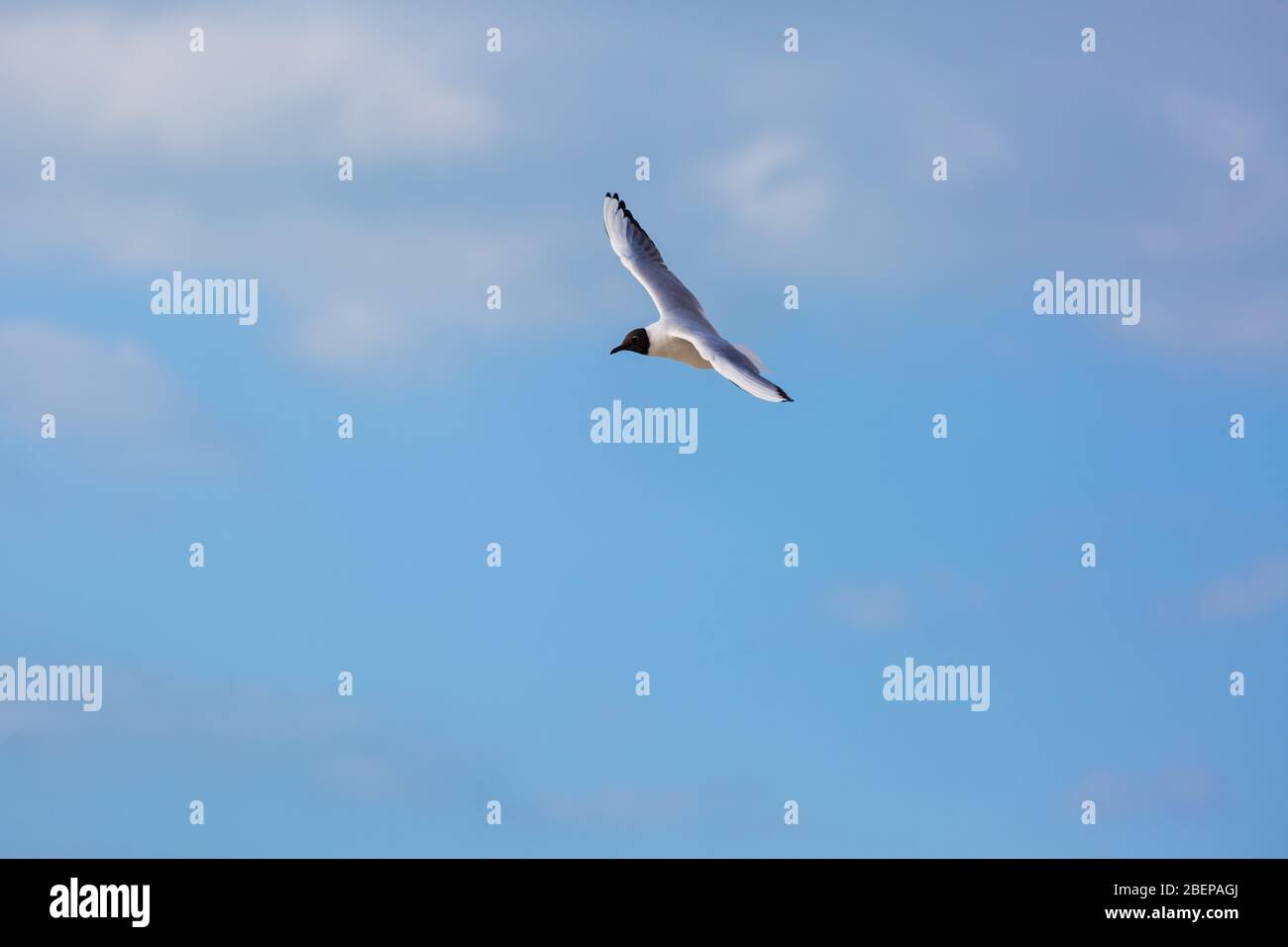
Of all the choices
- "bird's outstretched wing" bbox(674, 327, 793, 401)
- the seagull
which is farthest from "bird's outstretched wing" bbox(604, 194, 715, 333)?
"bird's outstretched wing" bbox(674, 327, 793, 401)

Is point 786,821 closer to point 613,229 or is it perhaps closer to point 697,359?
point 697,359

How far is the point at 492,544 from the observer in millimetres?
23125

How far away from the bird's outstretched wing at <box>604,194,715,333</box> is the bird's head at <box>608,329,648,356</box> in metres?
0.33

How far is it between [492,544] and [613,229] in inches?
193

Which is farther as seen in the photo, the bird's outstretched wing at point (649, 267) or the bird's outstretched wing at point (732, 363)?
→ the bird's outstretched wing at point (649, 267)

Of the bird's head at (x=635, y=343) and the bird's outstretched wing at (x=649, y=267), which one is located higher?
the bird's outstretched wing at (x=649, y=267)

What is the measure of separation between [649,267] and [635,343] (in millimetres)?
1760

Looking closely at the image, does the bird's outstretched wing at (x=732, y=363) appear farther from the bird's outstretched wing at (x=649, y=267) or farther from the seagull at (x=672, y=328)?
the bird's outstretched wing at (x=649, y=267)

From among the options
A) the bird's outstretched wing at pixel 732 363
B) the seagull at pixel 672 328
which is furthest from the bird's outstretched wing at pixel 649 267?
the bird's outstretched wing at pixel 732 363

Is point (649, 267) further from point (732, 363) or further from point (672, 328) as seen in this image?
point (732, 363)

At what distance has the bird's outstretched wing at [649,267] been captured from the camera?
66.4 feet

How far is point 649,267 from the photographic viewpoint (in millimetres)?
21406

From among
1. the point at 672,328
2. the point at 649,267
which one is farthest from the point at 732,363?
the point at 649,267
